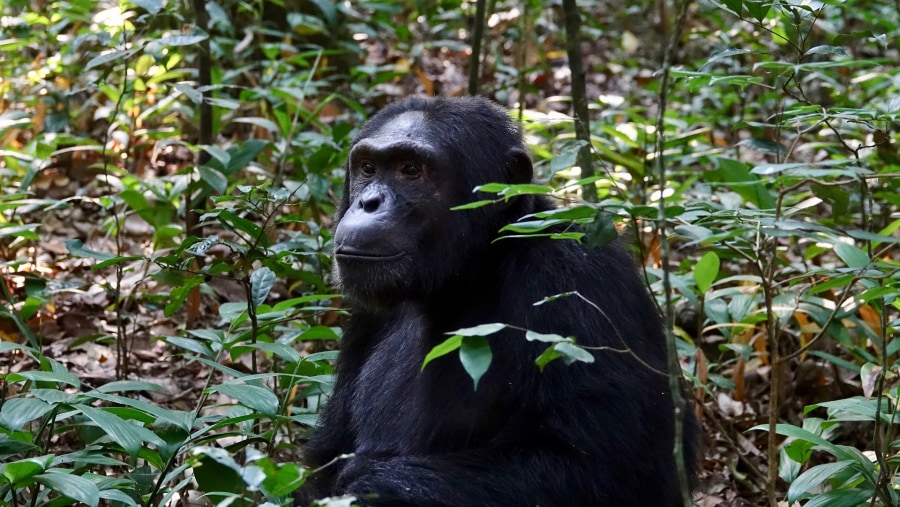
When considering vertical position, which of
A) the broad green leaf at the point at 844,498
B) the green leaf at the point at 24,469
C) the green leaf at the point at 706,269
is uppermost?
the green leaf at the point at 706,269

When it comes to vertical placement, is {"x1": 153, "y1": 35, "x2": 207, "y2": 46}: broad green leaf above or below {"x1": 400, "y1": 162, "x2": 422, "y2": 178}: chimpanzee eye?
above

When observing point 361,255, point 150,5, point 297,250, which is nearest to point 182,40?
point 150,5

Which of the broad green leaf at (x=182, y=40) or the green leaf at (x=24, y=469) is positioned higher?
the broad green leaf at (x=182, y=40)

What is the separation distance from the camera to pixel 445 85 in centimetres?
1097

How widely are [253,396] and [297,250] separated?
1.79 m

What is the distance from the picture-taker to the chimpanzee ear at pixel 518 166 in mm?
4570

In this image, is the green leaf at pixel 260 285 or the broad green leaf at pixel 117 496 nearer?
the broad green leaf at pixel 117 496

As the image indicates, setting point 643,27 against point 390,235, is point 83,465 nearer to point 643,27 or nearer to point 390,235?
point 390,235

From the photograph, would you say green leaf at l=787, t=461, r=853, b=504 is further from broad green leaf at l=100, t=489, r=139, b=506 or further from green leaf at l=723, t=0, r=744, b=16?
broad green leaf at l=100, t=489, r=139, b=506

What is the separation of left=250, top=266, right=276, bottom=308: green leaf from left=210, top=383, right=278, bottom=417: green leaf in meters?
0.79

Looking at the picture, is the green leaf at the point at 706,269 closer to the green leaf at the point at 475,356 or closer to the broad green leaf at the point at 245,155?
the green leaf at the point at 475,356

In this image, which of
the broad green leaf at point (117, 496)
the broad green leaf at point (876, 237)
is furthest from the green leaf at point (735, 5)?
the broad green leaf at point (117, 496)

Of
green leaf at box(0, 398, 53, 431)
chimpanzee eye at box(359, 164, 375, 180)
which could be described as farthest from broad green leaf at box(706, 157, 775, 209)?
green leaf at box(0, 398, 53, 431)

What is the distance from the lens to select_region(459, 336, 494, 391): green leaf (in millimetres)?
2689
